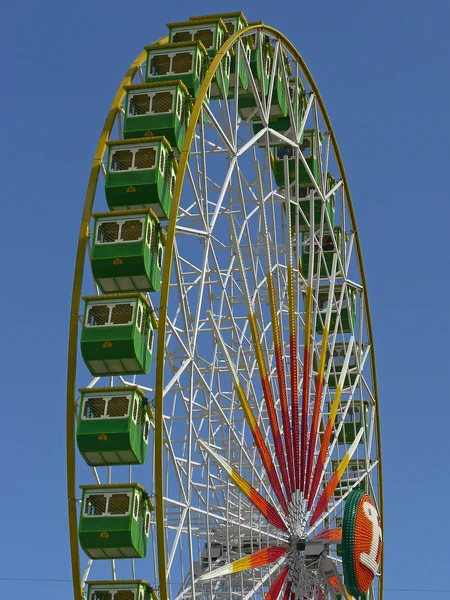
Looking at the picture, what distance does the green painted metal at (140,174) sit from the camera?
25625 millimetres

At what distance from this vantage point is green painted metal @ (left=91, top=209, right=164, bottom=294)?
25.1m

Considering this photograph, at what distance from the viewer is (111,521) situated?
2433cm

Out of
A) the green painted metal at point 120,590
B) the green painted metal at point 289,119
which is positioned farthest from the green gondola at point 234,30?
the green painted metal at point 120,590

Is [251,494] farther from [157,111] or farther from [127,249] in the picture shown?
[157,111]

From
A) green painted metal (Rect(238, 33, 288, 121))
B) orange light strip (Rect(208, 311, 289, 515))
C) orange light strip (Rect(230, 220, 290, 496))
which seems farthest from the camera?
green painted metal (Rect(238, 33, 288, 121))

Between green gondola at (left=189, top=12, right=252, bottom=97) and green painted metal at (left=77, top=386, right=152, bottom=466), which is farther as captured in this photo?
green gondola at (left=189, top=12, right=252, bottom=97)

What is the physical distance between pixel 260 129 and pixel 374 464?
9492 mm

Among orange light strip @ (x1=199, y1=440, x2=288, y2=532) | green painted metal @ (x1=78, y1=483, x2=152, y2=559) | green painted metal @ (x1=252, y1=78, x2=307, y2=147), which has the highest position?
green painted metal @ (x1=252, y1=78, x2=307, y2=147)

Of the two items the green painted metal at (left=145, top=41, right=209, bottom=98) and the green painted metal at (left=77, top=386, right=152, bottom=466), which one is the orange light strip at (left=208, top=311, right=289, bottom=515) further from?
the green painted metal at (left=145, top=41, right=209, bottom=98)

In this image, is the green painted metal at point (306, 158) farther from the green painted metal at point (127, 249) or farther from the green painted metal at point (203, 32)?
the green painted metal at point (127, 249)

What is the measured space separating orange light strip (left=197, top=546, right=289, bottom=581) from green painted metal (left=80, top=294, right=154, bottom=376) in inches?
154

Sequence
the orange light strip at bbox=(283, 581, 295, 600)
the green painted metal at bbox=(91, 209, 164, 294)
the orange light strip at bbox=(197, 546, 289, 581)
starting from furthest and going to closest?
the orange light strip at bbox=(283, 581, 295, 600)
the orange light strip at bbox=(197, 546, 289, 581)
the green painted metal at bbox=(91, 209, 164, 294)

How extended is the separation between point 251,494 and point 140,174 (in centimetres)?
660

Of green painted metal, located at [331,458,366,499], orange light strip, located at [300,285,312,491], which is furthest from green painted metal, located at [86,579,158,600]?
green painted metal, located at [331,458,366,499]
